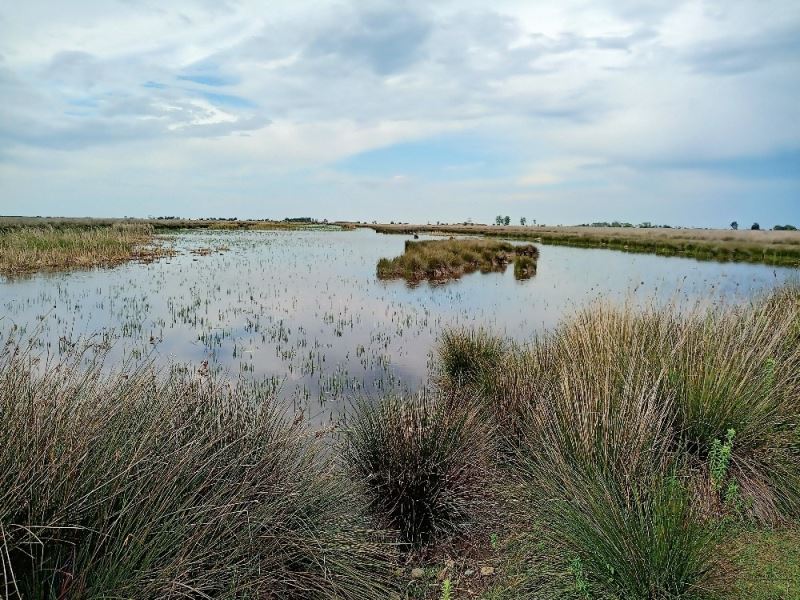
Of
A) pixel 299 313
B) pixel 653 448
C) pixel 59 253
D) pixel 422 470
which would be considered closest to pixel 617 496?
Result: pixel 653 448

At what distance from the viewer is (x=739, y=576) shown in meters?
3.98

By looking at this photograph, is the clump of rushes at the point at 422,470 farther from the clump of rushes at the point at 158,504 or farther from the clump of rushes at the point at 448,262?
the clump of rushes at the point at 448,262

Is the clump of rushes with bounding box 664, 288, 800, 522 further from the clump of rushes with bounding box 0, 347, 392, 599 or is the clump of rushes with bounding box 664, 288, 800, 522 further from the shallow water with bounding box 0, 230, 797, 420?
the clump of rushes with bounding box 0, 347, 392, 599

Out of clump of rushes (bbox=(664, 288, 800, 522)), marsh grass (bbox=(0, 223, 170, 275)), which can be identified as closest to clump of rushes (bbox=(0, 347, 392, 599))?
clump of rushes (bbox=(664, 288, 800, 522))

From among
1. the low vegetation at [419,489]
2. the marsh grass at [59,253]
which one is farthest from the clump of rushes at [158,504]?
the marsh grass at [59,253]

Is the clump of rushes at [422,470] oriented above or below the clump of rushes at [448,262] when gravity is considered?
below

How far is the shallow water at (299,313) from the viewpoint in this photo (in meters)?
11.3

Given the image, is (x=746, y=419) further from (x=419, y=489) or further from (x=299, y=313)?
(x=299, y=313)

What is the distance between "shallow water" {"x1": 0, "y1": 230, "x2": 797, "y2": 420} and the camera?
37.1 feet

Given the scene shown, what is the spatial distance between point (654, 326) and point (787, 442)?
2658 mm

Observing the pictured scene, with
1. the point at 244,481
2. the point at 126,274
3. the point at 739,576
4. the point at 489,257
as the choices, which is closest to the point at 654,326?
the point at 739,576

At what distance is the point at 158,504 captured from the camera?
3.16 m

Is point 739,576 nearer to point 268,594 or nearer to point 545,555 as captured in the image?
point 545,555

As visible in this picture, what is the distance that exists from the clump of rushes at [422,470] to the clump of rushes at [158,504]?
1.01 meters
